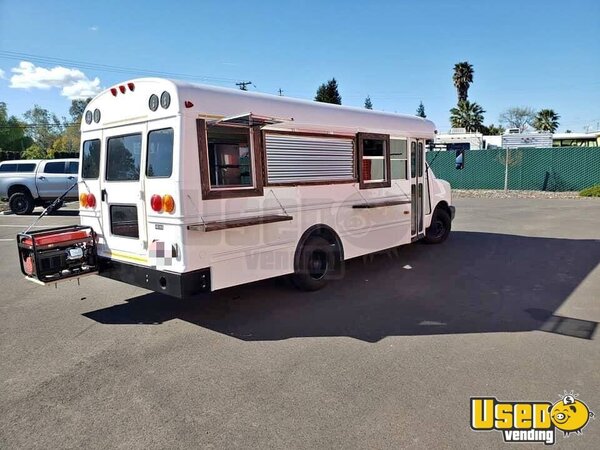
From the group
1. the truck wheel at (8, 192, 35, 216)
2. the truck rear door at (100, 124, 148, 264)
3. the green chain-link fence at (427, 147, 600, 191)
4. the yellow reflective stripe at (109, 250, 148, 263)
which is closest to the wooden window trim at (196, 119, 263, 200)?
the truck rear door at (100, 124, 148, 264)

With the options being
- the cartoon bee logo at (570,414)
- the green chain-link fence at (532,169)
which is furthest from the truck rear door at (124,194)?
the green chain-link fence at (532,169)

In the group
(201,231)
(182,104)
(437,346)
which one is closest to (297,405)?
(437,346)

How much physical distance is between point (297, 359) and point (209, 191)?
6.39 ft

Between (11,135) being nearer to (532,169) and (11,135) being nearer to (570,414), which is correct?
(532,169)

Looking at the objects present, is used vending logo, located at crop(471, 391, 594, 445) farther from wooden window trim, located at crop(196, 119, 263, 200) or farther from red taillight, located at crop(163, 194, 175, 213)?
red taillight, located at crop(163, 194, 175, 213)

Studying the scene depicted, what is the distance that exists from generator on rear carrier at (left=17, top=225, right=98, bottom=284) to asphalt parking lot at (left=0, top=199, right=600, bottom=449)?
625 millimetres

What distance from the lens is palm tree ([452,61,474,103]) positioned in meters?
47.6

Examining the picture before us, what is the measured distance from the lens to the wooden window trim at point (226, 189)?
4.58m

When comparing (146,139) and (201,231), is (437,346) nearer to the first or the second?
(201,231)

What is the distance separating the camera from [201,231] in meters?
4.51

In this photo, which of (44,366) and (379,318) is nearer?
(44,366)

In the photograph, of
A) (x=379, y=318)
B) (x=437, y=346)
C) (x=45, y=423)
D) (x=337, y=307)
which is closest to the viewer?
(x=45, y=423)

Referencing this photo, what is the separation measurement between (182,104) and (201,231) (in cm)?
130

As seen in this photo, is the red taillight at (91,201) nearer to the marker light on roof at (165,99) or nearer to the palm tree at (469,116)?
the marker light on roof at (165,99)
